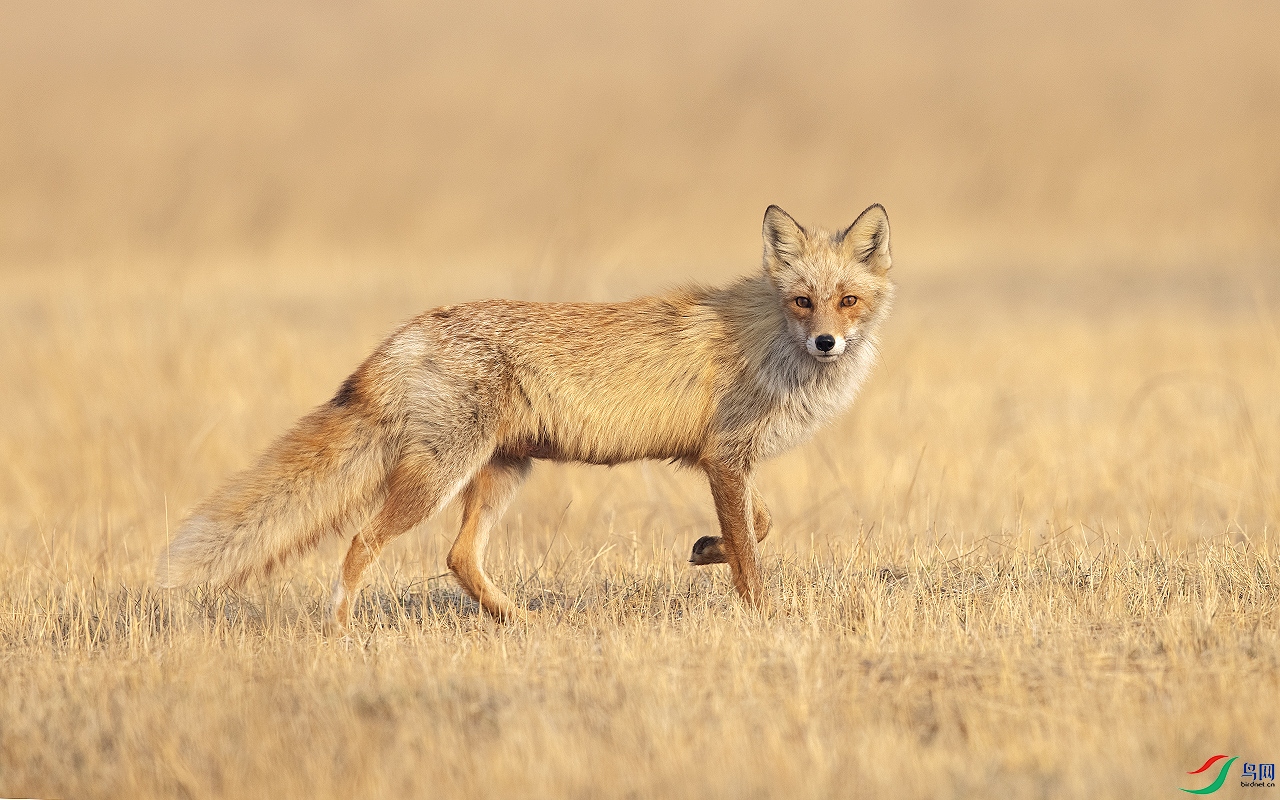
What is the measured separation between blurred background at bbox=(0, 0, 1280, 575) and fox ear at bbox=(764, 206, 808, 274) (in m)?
2.33

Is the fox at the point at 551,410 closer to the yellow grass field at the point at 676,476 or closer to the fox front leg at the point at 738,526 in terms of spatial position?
the fox front leg at the point at 738,526

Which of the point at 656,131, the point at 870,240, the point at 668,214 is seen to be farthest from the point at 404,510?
the point at 656,131

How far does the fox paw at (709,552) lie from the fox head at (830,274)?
0.99 m

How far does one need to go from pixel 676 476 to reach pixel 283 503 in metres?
6.19

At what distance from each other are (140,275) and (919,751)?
12261mm

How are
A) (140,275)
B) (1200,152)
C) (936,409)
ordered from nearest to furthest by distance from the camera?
(936,409) → (140,275) → (1200,152)

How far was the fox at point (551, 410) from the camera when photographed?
5.42 m

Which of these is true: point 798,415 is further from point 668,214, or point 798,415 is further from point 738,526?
point 668,214

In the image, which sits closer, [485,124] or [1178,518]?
[1178,518]

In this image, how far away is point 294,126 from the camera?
3416 cm

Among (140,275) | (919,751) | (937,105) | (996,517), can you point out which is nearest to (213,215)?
(140,275)

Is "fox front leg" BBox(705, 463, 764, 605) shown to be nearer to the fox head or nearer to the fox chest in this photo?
the fox chest

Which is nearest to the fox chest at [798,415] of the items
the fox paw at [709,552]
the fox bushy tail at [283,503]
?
the fox paw at [709,552]

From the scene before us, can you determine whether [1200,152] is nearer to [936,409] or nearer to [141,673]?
[936,409]
